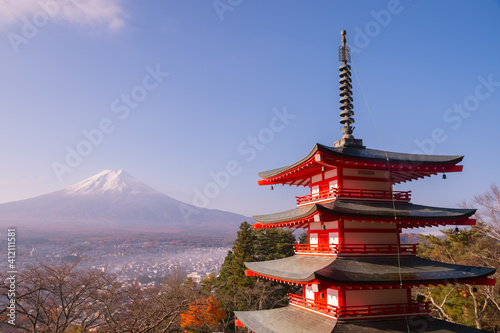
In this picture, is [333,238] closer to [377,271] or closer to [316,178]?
[377,271]

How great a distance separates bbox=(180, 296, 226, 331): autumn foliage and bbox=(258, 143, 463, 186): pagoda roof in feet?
54.2

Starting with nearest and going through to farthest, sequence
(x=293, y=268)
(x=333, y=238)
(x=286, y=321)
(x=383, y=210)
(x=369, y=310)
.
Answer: (x=369, y=310)
(x=383, y=210)
(x=286, y=321)
(x=333, y=238)
(x=293, y=268)

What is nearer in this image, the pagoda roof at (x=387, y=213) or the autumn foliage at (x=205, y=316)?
the pagoda roof at (x=387, y=213)

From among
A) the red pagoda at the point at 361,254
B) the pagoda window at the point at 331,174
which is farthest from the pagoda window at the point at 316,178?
the pagoda window at the point at 331,174

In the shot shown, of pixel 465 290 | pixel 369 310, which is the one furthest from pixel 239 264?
pixel 369 310

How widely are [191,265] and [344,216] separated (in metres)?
97.1

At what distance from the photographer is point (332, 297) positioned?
11.2 m

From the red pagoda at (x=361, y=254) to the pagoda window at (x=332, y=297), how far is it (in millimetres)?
34

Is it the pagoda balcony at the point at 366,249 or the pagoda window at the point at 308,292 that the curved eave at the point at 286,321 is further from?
the pagoda balcony at the point at 366,249

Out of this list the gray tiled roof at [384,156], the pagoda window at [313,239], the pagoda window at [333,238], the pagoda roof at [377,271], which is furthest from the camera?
the pagoda window at [313,239]

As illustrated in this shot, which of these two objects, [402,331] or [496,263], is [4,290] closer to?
[402,331]

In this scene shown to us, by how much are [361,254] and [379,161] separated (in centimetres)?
345

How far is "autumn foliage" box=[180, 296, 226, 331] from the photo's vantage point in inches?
939

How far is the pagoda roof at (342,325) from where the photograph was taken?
33.0ft
